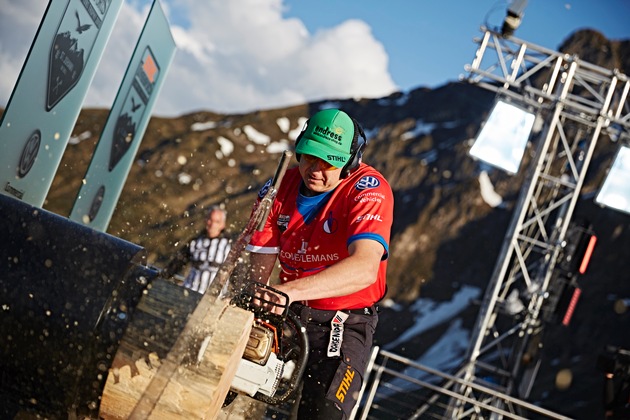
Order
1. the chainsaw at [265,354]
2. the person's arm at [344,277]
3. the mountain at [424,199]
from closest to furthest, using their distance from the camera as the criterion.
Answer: the chainsaw at [265,354], the person's arm at [344,277], the mountain at [424,199]

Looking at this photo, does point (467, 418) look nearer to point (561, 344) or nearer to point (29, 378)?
point (29, 378)

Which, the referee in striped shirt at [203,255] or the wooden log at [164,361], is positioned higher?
the referee in striped shirt at [203,255]

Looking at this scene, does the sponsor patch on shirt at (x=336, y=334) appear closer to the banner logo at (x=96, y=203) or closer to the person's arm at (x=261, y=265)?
the person's arm at (x=261, y=265)

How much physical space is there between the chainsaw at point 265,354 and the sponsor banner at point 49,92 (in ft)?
10.1

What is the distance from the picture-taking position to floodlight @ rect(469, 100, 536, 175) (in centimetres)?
1292

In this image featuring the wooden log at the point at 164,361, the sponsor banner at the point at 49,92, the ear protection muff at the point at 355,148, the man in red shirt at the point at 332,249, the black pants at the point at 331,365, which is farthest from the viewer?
the sponsor banner at the point at 49,92

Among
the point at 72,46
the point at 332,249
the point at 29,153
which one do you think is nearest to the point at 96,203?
the point at 29,153

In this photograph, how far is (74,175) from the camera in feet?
440

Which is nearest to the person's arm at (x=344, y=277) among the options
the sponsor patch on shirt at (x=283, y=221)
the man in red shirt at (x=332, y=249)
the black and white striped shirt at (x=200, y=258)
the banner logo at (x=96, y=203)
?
the man in red shirt at (x=332, y=249)

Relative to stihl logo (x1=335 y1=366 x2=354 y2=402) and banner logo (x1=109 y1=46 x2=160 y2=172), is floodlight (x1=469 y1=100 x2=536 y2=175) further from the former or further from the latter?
stihl logo (x1=335 y1=366 x2=354 y2=402)

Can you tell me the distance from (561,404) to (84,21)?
37101 millimetres

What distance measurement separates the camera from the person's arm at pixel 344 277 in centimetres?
312

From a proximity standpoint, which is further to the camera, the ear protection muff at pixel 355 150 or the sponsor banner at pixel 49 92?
the sponsor banner at pixel 49 92

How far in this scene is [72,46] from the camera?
5980 millimetres
